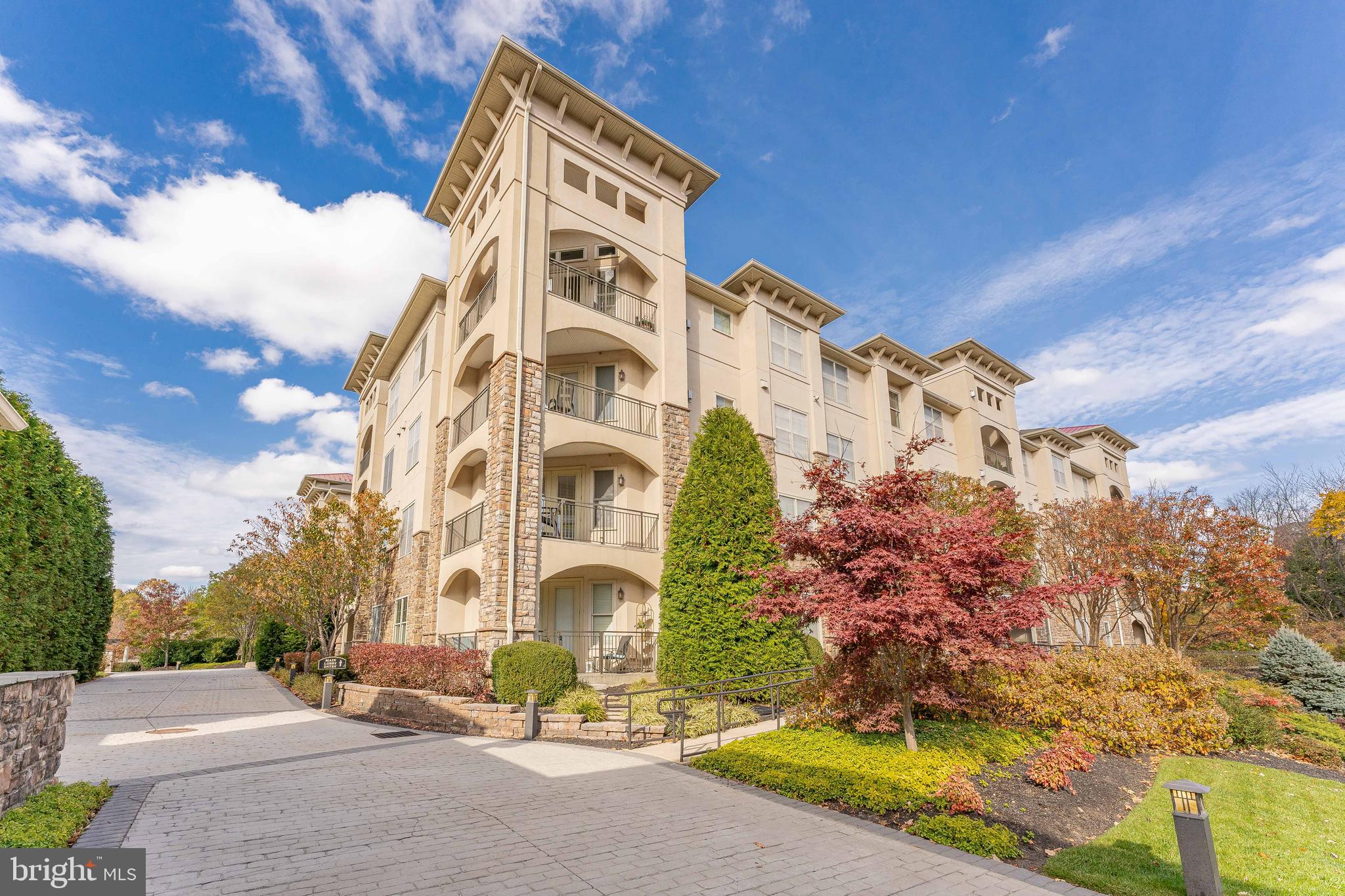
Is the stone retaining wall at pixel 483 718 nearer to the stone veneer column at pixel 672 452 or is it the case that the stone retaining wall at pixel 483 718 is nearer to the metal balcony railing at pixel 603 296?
the stone veneer column at pixel 672 452

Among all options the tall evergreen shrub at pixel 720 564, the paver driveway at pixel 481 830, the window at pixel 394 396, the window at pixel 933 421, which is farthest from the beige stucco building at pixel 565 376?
the window at pixel 933 421

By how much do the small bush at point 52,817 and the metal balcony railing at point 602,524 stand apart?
10683 mm

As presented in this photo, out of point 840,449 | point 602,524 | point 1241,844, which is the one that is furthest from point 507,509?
point 840,449

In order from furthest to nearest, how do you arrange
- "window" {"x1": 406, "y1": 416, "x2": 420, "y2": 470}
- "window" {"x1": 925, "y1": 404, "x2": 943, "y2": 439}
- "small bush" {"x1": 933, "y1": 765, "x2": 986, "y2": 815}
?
"window" {"x1": 925, "y1": 404, "x2": 943, "y2": 439} < "window" {"x1": 406, "y1": 416, "x2": 420, "y2": 470} < "small bush" {"x1": 933, "y1": 765, "x2": 986, "y2": 815}

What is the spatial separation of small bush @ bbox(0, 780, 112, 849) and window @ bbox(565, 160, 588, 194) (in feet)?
54.5

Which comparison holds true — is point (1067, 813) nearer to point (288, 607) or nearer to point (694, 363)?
point (694, 363)

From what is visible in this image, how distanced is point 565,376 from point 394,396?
38.1 ft

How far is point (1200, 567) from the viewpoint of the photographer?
20.5 m

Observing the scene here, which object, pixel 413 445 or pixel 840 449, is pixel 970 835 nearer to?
pixel 840 449

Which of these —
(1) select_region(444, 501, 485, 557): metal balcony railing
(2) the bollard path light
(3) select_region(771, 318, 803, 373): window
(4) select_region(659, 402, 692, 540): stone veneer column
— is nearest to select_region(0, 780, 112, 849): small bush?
(2) the bollard path light

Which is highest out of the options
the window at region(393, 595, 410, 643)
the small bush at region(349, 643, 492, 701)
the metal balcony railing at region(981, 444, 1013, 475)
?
the metal balcony railing at region(981, 444, 1013, 475)

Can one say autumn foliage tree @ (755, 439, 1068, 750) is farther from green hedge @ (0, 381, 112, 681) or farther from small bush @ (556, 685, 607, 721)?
green hedge @ (0, 381, 112, 681)

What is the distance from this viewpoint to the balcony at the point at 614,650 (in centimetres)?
1684

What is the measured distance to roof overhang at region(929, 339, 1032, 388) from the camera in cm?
3256
